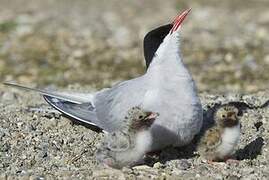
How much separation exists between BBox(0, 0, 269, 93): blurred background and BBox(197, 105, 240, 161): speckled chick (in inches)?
154

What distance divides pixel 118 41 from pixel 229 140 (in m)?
6.74

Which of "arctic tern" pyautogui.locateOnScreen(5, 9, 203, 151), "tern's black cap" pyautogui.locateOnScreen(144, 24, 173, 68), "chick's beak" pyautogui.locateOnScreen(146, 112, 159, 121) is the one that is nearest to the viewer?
"chick's beak" pyautogui.locateOnScreen(146, 112, 159, 121)

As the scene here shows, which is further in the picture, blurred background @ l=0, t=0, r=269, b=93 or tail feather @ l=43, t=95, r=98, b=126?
blurred background @ l=0, t=0, r=269, b=93

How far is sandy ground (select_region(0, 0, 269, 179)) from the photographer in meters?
5.46

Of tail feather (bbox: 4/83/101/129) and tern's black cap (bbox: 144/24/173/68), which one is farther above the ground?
tern's black cap (bbox: 144/24/173/68)

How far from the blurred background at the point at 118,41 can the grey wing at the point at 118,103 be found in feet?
11.8

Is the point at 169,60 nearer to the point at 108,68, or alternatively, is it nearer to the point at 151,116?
the point at 151,116

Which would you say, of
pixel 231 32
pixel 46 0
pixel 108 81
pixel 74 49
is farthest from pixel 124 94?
pixel 46 0

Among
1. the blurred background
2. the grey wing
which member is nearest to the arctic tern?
the grey wing

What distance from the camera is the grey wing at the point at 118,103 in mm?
5539

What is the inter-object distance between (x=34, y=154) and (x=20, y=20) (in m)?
7.52

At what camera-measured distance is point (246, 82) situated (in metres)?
10.1

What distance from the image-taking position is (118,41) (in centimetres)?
1204

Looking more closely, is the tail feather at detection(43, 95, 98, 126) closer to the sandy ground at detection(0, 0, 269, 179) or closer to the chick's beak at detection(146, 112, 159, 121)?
the sandy ground at detection(0, 0, 269, 179)
